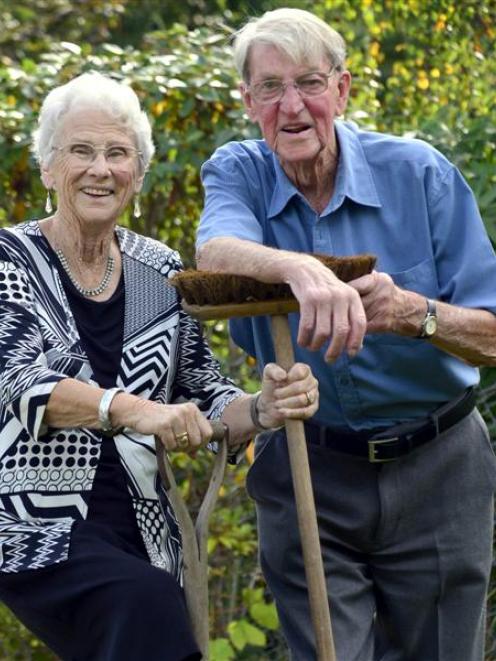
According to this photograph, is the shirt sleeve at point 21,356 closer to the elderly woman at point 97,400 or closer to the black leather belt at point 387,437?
the elderly woman at point 97,400

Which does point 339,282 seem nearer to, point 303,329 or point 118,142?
point 303,329

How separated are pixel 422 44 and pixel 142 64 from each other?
309 centimetres

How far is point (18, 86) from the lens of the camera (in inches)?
257

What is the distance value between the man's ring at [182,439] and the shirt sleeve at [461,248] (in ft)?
2.59

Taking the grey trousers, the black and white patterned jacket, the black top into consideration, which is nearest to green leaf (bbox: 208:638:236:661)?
the grey trousers

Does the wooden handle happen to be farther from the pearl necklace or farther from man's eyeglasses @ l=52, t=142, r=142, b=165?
man's eyeglasses @ l=52, t=142, r=142, b=165

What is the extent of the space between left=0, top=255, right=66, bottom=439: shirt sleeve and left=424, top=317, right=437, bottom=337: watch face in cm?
93

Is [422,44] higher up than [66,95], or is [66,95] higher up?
[66,95]

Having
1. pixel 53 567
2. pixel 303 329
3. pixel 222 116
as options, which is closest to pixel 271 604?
pixel 222 116

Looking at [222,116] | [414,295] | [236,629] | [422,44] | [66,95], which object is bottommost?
[236,629]

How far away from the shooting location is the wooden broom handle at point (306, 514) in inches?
156

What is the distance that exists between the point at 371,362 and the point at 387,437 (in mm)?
205

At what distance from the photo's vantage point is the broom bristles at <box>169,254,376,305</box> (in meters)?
3.85

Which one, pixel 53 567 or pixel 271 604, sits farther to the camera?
Answer: pixel 271 604
